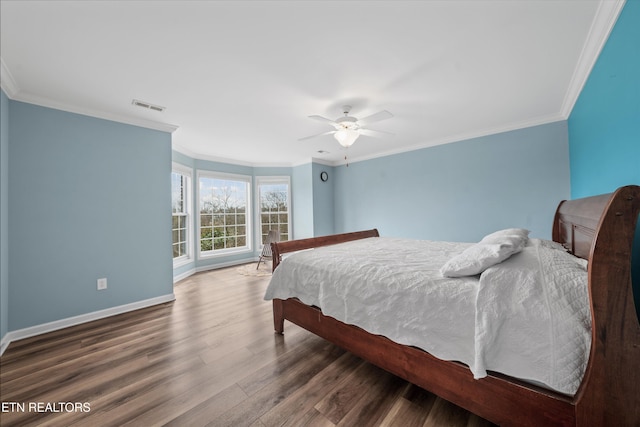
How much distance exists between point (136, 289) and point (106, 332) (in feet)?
2.25

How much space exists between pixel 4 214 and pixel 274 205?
166 inches

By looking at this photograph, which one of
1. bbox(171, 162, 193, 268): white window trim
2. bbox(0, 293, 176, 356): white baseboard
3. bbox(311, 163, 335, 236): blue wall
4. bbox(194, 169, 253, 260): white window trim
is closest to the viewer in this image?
bbox(0, 293, 176, 356): white baseboard

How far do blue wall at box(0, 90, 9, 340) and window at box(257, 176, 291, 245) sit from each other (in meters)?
3.91

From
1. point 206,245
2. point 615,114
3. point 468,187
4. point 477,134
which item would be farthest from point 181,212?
point 615,114

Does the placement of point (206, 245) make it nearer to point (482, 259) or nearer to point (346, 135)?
point (346, 135)

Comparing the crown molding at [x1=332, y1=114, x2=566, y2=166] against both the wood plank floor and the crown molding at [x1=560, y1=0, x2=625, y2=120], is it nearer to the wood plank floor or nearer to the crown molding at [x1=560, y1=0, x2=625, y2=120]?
the crown molding at [x1=560, y1=0, x2=625, y2=120]

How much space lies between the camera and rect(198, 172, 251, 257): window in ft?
16.9

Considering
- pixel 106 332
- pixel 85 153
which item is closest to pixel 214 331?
pixel 106 332

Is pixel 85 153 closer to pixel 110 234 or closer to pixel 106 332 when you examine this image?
pixel 110 234

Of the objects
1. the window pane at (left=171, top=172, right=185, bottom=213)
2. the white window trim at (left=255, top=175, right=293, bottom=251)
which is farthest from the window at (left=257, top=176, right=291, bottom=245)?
the window pane at (left=171, top=172, right=185, bottom=213)

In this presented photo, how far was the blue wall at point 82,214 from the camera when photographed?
249 centimetres

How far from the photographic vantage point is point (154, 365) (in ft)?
6.47

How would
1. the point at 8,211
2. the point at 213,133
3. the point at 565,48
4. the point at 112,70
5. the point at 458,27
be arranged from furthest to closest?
the point at 213,133 → the point at 8,211 → the point at 112,70 → the point at 565,48 → the point at 458,27

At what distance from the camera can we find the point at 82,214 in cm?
280
